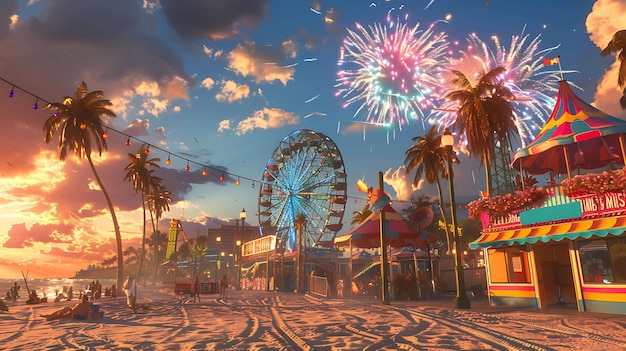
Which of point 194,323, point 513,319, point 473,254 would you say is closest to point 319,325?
point 194,323

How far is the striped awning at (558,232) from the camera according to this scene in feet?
40.6

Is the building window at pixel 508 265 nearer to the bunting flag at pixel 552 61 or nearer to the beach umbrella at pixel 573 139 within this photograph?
the beach umbrella at pixel 573 139

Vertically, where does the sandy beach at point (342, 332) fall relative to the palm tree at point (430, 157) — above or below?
below

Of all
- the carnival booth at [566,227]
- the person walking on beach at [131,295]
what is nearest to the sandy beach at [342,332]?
the carnival booth at [566,227]

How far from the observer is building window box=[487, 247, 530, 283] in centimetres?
1573

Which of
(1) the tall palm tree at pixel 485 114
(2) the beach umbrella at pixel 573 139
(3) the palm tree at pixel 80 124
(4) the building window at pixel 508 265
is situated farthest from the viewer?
(3) the palm tree at pixel 80 124

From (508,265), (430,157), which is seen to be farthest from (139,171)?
(508,265)

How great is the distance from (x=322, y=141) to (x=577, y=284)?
37033mm

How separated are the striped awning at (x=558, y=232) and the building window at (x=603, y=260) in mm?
788

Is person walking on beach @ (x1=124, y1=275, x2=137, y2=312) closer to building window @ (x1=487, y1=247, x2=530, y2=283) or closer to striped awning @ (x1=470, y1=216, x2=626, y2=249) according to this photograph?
striped awning @ (x1=470, y1=216, x2=626, y2=249)

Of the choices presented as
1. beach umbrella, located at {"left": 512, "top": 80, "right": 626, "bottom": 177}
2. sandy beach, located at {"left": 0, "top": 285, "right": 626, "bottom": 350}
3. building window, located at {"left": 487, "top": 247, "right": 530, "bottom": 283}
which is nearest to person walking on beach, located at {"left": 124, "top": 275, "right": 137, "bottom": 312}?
sandy beach, located at {"left": 0, "top": 285, "right": 626, "bottom": 350}

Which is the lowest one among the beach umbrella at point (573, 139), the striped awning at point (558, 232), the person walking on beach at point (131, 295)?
the person walking on beach at point (131, 295)

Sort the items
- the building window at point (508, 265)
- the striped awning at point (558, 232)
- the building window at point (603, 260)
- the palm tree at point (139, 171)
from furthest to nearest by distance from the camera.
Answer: the palm tree at point (139, 171)
the building window at point (508, 265)
the building window at point (603, 260)
the striped awning at point (558, 232)

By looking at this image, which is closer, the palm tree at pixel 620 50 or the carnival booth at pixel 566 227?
the carnival booth at pixel 566 227
